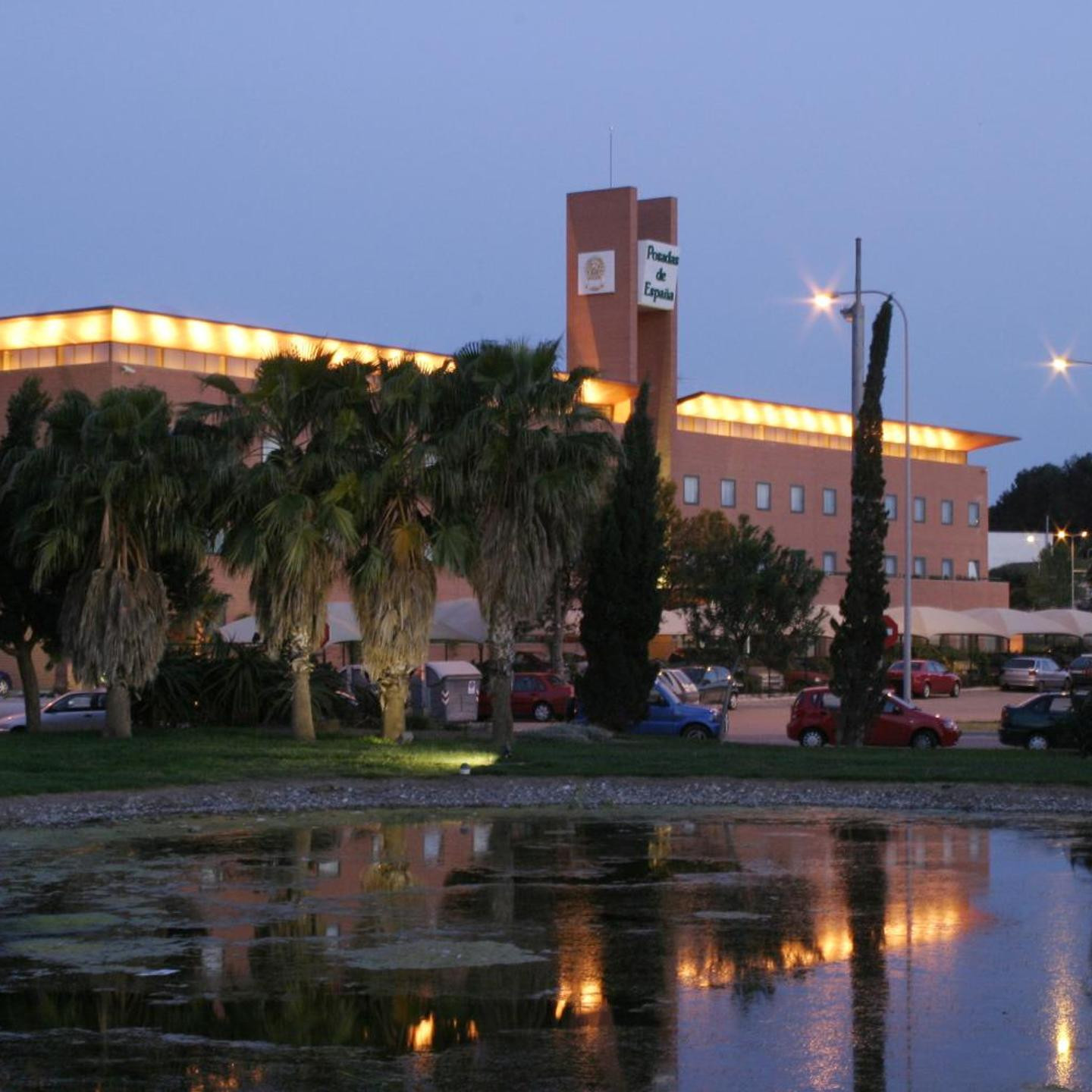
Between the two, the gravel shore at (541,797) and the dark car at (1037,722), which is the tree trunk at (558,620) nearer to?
the dark car at (1037,722)

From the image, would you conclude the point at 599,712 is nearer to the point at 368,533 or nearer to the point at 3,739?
the point at 368,533

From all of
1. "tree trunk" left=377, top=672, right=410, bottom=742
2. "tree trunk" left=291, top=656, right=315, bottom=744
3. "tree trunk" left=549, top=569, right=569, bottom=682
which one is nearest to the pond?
"tree trunk" left=377, top=672, right=410, bottom=742

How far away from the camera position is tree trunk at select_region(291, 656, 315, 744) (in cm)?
3186

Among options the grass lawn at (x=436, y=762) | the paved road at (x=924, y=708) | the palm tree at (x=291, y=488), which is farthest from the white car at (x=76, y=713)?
the paved road at (x=924, y=708)

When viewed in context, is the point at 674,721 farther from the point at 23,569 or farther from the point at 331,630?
the point at 23,569

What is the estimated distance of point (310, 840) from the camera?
61.0 feet

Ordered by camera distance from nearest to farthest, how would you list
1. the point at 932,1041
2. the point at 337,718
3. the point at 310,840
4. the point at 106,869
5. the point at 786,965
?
the point at 932,1041
the point at 786,965
the point at 106,869
the point at 310,840
the point at 337,718

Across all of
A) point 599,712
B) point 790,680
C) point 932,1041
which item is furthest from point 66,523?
point 790,680

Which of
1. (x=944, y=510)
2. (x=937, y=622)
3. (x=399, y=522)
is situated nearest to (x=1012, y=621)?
(x=937, y=622)

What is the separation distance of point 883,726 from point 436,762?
12.1 metres

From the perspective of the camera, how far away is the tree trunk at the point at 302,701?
1254 inches

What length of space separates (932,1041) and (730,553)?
28.2 meters

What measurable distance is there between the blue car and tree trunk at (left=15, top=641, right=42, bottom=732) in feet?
40.5

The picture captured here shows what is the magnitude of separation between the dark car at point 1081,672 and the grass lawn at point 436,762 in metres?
26.0
